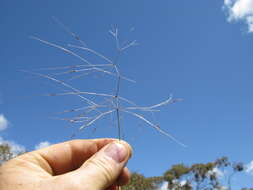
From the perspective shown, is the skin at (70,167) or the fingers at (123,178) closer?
the skin at (70,167)

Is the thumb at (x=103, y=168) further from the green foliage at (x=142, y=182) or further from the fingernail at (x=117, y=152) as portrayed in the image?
the green foliage at (x=142, y=182)

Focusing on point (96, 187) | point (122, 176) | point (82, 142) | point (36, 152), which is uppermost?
point (82, 142)

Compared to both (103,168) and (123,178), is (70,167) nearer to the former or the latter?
(123,178)

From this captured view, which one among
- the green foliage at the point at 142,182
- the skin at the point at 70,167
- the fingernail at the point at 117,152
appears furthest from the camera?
the green foliage at the point at 142,182

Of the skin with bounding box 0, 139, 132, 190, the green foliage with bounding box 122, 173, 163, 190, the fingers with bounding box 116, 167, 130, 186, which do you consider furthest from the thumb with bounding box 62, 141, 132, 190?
the green foliage with bounding box 122, 173, 163, 190

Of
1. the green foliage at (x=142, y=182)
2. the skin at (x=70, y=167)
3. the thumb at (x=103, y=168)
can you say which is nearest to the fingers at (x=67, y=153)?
the skin at (x=70, y=167)

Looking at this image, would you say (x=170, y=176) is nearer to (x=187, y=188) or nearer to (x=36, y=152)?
(x=187, y=188)

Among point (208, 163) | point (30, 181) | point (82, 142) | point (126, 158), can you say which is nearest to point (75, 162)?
point (82, 142)

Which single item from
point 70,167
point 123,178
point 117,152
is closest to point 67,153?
point 70,167
